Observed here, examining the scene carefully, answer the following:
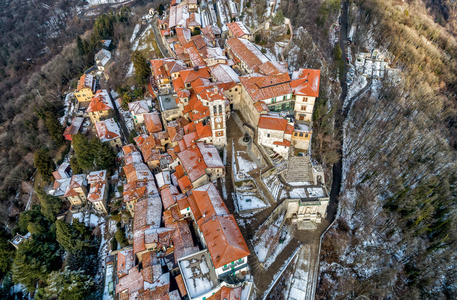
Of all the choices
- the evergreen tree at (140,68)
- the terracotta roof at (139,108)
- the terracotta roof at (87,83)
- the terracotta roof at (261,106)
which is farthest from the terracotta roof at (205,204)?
the terracotta roof at (87,83)

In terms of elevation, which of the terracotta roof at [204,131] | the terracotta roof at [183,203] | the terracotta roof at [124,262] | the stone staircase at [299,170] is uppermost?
the terracotta roof at [204,131]

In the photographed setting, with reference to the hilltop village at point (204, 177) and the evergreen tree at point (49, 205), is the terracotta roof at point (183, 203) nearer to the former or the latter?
the hilltop village at point (204, 177)

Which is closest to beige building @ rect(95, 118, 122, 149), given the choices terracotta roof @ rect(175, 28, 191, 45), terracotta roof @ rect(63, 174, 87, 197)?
terracotta roof @ rect(63, 174, 87, 197)

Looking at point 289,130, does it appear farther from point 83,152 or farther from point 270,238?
point 83,152

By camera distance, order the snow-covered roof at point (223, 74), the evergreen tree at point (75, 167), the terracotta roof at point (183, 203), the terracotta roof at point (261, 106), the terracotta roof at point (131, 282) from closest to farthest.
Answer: the terracotta roof at point (131, 282), the terracotta roof at point (183, 203), the terracotta roof at point (261, 106), the snow-covered roof at point (223, 74), the evergreen tree at point (75, 167)

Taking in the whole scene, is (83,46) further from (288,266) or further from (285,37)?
(288,266)

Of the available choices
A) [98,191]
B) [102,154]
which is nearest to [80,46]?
[102,154]
